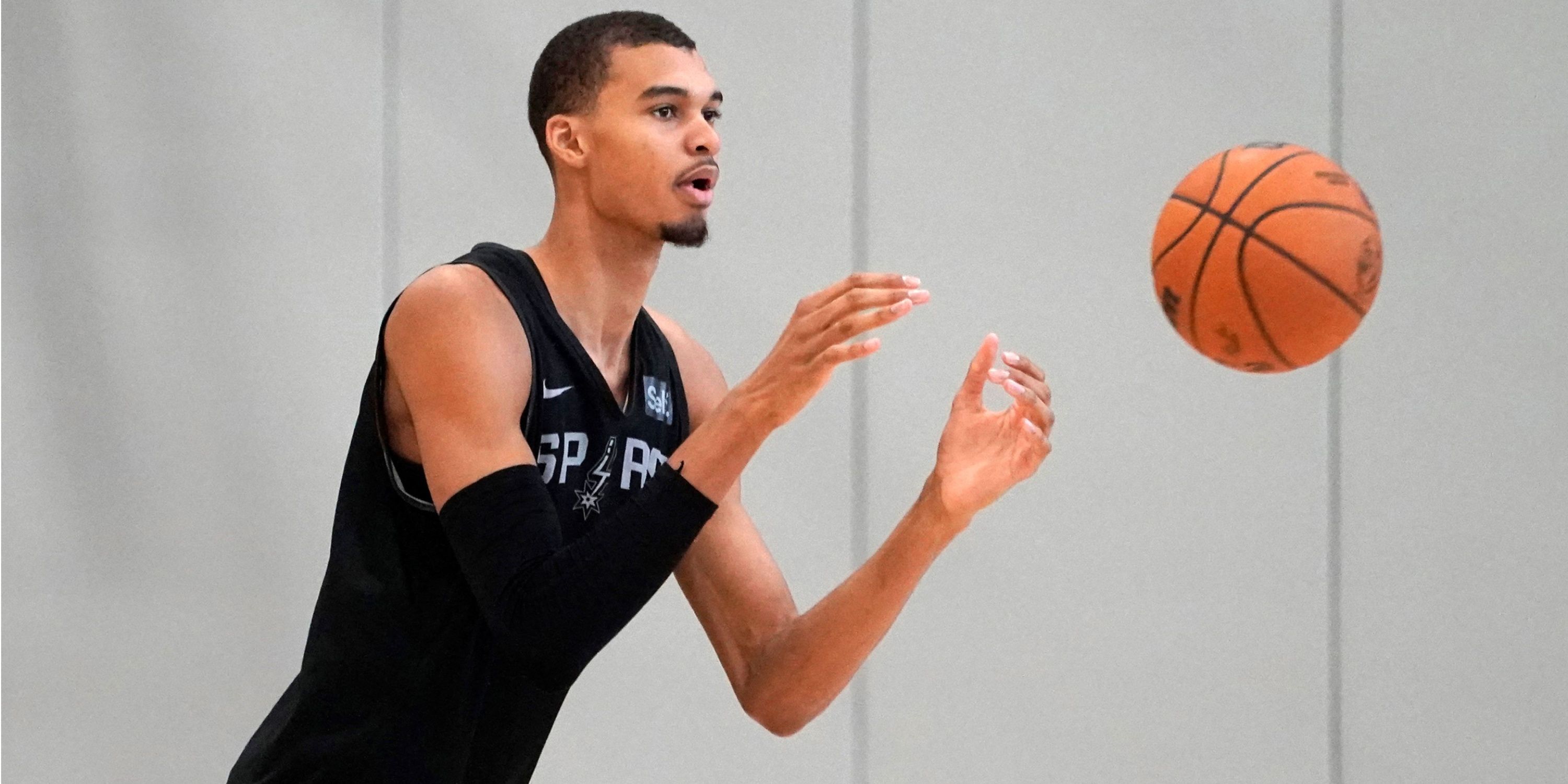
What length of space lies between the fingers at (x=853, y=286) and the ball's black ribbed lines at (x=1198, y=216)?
49 cm

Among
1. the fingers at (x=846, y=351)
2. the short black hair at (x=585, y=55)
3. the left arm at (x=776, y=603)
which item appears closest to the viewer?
the fingers at (x=846, y=351)

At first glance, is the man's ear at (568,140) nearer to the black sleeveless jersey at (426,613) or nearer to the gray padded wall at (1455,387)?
the black sleeveless jersey at (426,613)

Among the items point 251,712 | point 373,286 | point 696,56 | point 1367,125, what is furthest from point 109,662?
point 1367,125

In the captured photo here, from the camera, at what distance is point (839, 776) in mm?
3461

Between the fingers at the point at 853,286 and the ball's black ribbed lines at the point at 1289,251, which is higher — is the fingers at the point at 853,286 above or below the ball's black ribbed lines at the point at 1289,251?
below

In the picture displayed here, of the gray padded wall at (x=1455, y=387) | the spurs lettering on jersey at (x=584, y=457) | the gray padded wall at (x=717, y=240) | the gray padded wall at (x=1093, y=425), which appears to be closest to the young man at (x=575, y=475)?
the spurs lettering on jersey at (x=584, y=457)

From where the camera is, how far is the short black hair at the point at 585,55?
2.16m

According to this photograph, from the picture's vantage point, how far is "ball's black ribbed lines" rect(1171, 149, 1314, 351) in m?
2.00

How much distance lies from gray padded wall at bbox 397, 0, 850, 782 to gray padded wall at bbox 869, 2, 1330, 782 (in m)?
0.12

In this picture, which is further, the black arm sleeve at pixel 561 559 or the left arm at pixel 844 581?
the left arm at pixel 844 581

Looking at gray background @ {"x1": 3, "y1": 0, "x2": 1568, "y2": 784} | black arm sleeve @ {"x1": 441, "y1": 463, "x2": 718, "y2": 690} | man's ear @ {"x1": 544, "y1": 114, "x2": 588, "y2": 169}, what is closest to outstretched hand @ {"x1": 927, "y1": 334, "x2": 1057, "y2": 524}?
black arm sleeve @ {"x1": 441, "y1": 463, "x2": 718, "y2": 690}

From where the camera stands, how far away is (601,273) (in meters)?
2.11

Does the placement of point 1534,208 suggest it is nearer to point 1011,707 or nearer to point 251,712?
point 1011,707

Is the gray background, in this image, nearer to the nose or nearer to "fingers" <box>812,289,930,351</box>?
the nose
